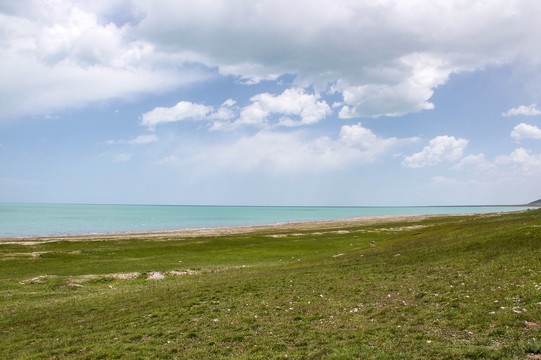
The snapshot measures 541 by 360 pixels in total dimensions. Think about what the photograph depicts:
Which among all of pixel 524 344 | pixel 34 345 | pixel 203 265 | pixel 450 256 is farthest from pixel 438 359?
pixel 203 265

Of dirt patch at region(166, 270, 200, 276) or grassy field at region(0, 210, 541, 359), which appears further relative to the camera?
dirt patch at region(166, 270, 200, 276)

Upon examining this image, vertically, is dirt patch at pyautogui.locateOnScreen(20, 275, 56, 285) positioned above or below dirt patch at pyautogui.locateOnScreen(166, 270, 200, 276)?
above

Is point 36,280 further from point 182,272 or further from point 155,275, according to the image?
point 182,272

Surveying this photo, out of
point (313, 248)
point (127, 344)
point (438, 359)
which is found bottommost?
point (313, 248)

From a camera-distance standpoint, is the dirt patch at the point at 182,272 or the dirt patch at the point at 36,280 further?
the dirt patch at the point at 182,272

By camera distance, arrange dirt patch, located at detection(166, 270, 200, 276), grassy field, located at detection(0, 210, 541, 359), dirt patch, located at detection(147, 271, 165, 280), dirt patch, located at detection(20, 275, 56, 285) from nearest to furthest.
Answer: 1. grassy field, located at detection(0, 210, 541, 359)
2. dirt patch, located at detection(20, 275, 56, 285)
3. dirt patch, located at detection(147, 271, 165, 280)
4. dirt patch, located at detection(166, 270, 200, 276)

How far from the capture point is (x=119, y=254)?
57.2 m

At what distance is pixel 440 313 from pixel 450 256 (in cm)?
1587

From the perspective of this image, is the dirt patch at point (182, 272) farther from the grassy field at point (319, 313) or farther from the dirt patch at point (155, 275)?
the grassy field at point (319, 313)

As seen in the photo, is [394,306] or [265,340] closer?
[265,340]

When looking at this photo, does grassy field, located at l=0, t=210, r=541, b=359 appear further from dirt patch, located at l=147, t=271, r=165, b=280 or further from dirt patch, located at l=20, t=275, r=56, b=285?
dirt patch, located at l=147, t=271, r=165, b=280

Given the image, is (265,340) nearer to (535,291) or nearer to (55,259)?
(535,291)

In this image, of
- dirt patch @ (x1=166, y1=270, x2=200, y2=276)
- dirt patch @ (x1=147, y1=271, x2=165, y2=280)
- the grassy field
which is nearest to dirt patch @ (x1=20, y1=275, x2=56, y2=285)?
the grassy field

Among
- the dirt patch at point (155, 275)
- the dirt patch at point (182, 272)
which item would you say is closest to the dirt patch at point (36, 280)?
the dirt patch at point (155, 275)
